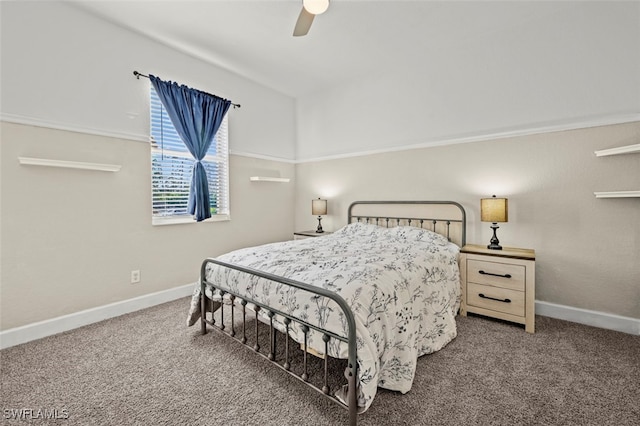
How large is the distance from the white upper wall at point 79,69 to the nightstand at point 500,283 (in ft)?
12.1

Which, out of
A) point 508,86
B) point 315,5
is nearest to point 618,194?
point 508,86

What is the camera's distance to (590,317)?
265 cm

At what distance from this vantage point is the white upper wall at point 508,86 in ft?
8.25

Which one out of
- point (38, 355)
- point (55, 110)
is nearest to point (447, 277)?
point (38, 355)

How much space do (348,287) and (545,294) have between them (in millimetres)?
2518

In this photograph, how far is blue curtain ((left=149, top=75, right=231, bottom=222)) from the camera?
10.5 ft

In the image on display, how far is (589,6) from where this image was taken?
2.57 meters

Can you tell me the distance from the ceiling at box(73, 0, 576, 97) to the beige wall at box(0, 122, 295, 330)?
127cm

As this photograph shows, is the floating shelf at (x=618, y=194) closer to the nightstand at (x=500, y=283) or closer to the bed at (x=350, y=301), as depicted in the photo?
the nightstand at (x=500, y=283)

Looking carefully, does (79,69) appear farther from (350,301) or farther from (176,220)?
(350,301)

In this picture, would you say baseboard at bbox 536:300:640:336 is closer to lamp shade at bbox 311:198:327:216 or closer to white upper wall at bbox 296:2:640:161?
white upper wall at bbox 296:2:640:161

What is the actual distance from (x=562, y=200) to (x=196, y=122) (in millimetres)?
3998

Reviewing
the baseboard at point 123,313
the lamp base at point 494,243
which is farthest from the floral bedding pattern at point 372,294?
the baseboard at point 123,313

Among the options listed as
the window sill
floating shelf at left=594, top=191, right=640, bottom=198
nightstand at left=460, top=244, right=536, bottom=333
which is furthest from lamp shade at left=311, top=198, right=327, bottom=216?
floating shelf at left=594, top=191, right=640, bottom=198
